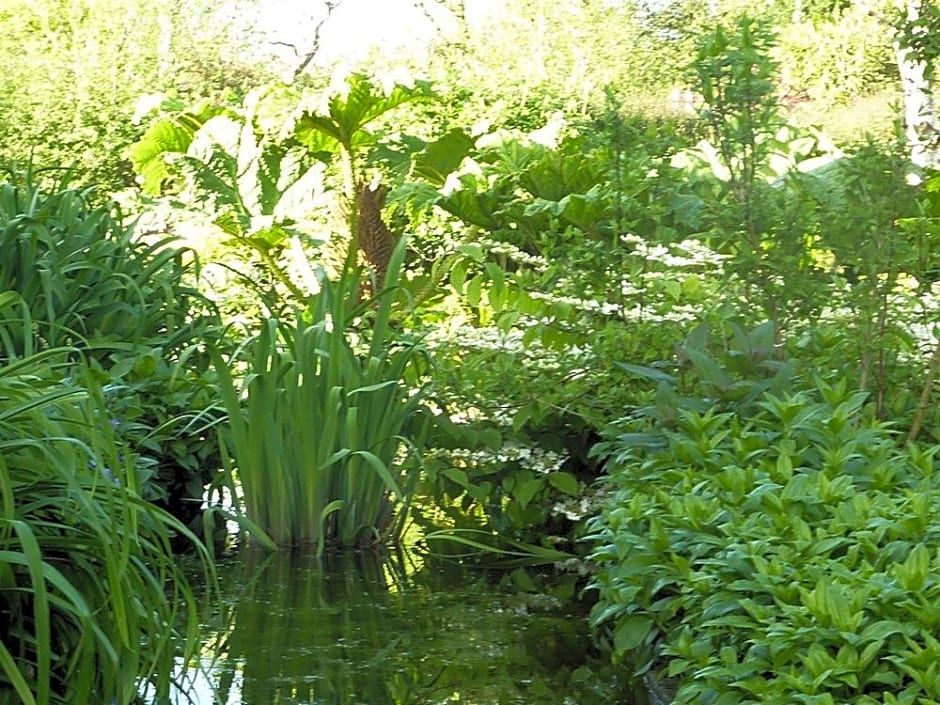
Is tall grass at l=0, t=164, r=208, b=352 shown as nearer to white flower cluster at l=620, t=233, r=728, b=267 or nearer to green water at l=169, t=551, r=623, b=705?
green water at l=169, t=551, r=623, b=705

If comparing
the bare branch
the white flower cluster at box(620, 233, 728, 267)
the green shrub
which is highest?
the bare branch

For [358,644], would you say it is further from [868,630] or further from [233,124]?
[233,124]

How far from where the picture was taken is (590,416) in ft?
13.2

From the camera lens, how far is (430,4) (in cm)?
1922

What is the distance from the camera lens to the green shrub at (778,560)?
1.90 metres

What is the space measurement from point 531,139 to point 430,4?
10.9 metres

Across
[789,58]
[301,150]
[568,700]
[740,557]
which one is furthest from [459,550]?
[789,58]

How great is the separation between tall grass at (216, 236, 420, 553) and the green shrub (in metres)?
0.96

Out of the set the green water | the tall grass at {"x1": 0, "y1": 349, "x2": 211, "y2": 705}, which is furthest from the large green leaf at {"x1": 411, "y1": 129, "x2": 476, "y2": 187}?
the tall grass at {"x1": 0, "y1": 349, "x2": 211, "y2": 705}

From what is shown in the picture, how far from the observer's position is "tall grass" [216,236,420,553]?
395 centimetres

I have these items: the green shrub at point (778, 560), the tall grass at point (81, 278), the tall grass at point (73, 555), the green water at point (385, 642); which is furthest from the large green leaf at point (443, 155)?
the tall grass at point (73, 555)

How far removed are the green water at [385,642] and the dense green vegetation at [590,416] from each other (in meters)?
0.13

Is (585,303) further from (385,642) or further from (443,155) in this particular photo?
(443,155)

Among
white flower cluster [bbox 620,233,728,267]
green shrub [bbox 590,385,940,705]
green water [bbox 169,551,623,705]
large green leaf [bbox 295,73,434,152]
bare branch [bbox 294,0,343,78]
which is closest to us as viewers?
green shrub [bbox 590,385,940,705]
